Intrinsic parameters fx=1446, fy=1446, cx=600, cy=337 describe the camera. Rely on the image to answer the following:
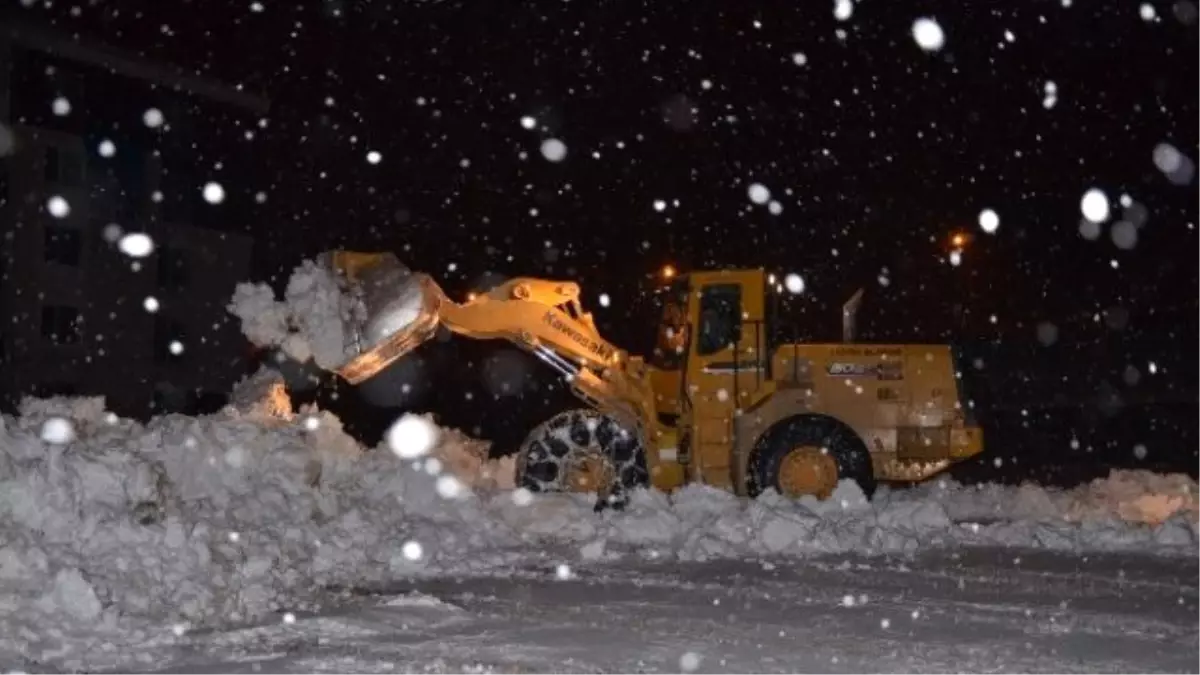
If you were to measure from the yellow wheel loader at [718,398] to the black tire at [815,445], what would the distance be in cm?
1

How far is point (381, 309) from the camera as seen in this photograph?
1407 centimetres

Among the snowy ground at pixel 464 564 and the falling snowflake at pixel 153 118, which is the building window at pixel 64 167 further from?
the snowy ground at pixel 464 564

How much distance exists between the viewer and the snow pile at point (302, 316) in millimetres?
13945

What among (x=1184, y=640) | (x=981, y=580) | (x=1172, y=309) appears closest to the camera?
(x=1184, y=640)

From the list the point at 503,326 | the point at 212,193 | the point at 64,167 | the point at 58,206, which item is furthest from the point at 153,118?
the point at 503,326

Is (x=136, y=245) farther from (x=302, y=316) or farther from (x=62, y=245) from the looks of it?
(x=302, y=316)

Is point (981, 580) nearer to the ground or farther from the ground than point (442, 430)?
nearer to the ground

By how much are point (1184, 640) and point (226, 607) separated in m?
6.16

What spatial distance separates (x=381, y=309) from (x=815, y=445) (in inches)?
184

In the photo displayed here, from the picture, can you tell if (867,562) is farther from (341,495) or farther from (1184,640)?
(341,495)

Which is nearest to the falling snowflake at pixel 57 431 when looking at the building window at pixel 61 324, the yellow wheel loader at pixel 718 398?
the yellow wheel loader at pixel 718 398

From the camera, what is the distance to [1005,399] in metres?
26.4

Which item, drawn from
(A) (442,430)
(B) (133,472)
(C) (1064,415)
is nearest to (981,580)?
(B) (133,472)

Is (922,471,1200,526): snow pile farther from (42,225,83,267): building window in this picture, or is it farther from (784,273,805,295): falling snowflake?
(42,225,83,267): building window
